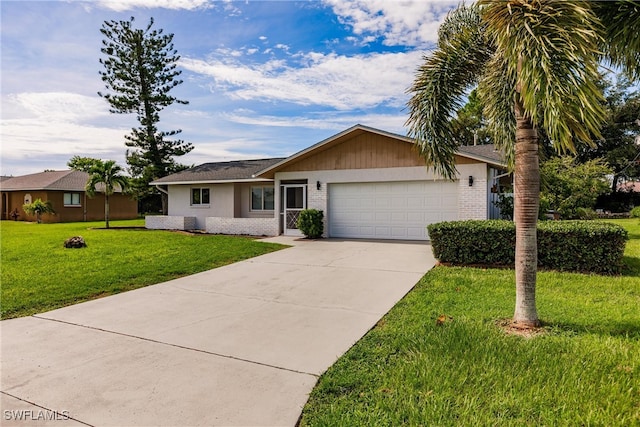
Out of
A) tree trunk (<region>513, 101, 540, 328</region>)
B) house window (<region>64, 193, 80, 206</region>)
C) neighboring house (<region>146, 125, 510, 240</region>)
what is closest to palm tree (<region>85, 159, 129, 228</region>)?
neighboring house (<region>146, 125, 510, 240</region>)

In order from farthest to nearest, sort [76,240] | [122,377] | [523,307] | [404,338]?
[76,240], [523,307], [404,338], [122,377]

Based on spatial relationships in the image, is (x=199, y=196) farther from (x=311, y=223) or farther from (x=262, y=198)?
(x=311, y=223)

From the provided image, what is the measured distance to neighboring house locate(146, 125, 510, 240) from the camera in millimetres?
12820

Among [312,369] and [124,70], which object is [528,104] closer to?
[312,369]

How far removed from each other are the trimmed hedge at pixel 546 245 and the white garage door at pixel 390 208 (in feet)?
13.5

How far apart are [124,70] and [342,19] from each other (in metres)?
22.2

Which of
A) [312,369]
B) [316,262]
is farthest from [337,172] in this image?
[312,369]

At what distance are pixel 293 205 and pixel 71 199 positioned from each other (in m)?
21.3

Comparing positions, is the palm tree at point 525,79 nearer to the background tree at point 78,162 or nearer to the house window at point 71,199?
the house window at point 71,199

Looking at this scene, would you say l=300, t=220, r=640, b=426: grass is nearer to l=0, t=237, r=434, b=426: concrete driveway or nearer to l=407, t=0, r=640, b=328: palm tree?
l=0, t=237, r=434, b=426: concrete driveway

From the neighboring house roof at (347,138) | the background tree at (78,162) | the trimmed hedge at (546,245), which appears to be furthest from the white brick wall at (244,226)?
the background tree at (78,162)

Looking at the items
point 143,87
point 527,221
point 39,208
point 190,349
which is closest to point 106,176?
point 143,87

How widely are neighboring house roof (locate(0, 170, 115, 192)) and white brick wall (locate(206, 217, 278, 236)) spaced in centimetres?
1572

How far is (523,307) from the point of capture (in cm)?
475
